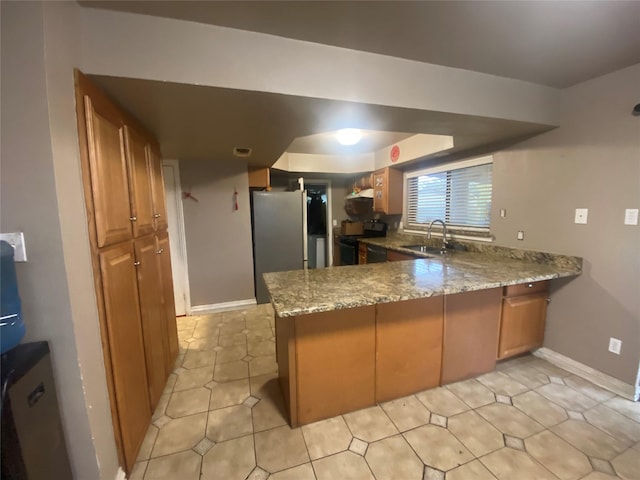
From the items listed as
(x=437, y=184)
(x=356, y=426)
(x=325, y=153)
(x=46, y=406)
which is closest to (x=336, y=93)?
(x=46, y=406)

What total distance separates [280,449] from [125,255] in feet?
4.47

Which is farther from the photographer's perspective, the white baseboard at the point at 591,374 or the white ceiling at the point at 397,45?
the white baseboard at the point at 591,374

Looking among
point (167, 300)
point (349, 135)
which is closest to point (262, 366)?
point (167, 300)

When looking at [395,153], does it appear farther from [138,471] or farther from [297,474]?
[138,471]

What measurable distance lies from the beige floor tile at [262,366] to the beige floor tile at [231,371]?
0.16 feet

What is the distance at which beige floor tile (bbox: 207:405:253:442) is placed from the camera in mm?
1550

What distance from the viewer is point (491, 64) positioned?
1.66m

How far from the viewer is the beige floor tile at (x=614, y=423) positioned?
4.94 feet

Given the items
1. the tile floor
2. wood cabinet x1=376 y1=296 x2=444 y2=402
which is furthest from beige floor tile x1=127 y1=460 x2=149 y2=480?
wood cabinet x1=376 y1=296 x2=444 y2=402

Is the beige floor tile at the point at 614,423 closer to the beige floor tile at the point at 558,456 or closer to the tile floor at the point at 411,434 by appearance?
the tile floor at the point at 411,434

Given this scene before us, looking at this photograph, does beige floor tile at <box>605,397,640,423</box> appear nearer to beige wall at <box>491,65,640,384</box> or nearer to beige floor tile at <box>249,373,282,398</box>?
beige wall at <box>491,65,640,384</box>

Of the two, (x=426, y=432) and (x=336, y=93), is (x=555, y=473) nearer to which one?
(x=426, y=432)

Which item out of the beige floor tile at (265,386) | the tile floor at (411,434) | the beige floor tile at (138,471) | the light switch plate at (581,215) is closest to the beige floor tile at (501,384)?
the tile floor at (411,434)

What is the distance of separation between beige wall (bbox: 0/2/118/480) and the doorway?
433 cm
